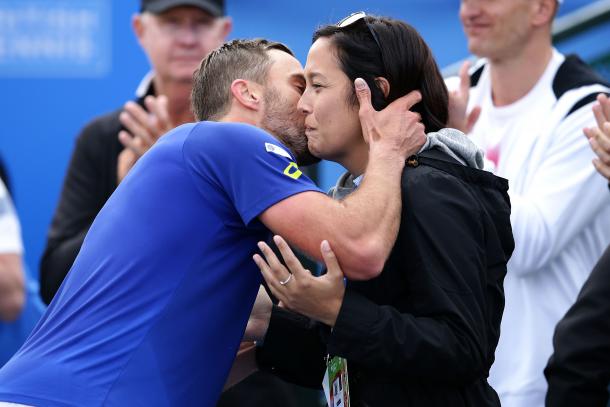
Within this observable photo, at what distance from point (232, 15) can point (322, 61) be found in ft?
9.28

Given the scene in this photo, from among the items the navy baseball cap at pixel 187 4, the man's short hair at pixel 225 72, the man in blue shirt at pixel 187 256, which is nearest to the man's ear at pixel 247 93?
the man's short hair at pixel 225 72

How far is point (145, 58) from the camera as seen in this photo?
574cm

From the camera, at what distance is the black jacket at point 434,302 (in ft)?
8.25

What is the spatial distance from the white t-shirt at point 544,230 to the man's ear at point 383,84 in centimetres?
96

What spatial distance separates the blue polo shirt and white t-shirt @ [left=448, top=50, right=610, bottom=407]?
4.11 feet

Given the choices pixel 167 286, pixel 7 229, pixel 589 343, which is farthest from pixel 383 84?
pixel 7 229

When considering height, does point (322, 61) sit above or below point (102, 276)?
above

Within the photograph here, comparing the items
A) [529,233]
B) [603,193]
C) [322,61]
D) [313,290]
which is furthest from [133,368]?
[603,193]

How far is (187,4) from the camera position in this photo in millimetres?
4648

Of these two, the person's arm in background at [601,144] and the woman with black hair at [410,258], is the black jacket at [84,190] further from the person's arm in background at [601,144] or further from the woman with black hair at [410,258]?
the person's arm in background at [601,144]

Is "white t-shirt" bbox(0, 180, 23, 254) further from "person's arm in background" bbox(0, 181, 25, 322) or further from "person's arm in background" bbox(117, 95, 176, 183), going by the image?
"person's arm in background" bbox(117, 95, 176, 183)

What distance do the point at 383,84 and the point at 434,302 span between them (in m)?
0.56

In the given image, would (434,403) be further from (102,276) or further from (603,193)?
(603,193)

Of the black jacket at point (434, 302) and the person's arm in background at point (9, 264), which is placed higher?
Result: the black jacket at point (434, 302)
